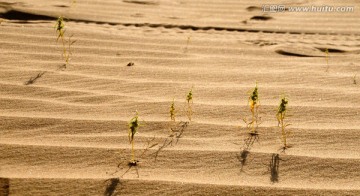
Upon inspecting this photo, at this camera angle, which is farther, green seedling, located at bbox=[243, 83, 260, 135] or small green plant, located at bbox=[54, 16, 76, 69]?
small green plant, located at bbox=[54, 16, 76, 69]

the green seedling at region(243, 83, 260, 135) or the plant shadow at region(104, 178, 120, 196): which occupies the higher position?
the green seedling at region(243, 83, 260, 135)

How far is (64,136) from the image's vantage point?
203 centimetres

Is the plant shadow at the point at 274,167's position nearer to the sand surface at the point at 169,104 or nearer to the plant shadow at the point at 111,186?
the sand surface at the point at 169,104

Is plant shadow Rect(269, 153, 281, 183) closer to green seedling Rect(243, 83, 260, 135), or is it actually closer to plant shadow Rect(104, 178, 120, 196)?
green seedling Rect(243, 83, 260, 135)

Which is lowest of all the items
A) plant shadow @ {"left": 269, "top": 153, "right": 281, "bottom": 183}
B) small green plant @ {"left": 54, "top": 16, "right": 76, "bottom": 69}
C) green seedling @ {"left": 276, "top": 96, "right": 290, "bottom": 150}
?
plant shadow @ {"left": 269, "top": 153, "right": 281, "bottom": 183}

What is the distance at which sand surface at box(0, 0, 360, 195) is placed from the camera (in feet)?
5.84

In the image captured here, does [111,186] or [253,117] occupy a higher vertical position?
[253,117]

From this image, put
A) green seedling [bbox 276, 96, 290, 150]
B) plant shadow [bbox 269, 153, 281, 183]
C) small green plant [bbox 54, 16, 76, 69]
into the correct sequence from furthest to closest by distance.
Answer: small green plant [bbox 54, 16, 76, 69]
green seedling [bbox 276, 96, 290, 150]
plant shadow [bbox 269, 153, 281, 183]

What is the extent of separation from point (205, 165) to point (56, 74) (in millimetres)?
1164

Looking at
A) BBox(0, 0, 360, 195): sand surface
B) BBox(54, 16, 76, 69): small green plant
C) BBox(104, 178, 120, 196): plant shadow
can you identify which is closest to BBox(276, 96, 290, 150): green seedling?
BBox(0, 0, 360, 195): sand surface

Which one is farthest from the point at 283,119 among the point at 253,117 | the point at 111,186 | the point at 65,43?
the point at 65,43

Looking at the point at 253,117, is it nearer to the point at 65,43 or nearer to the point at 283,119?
the point at 283,119

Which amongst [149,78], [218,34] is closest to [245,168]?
[149,78]

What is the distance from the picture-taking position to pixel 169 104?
2.36m
